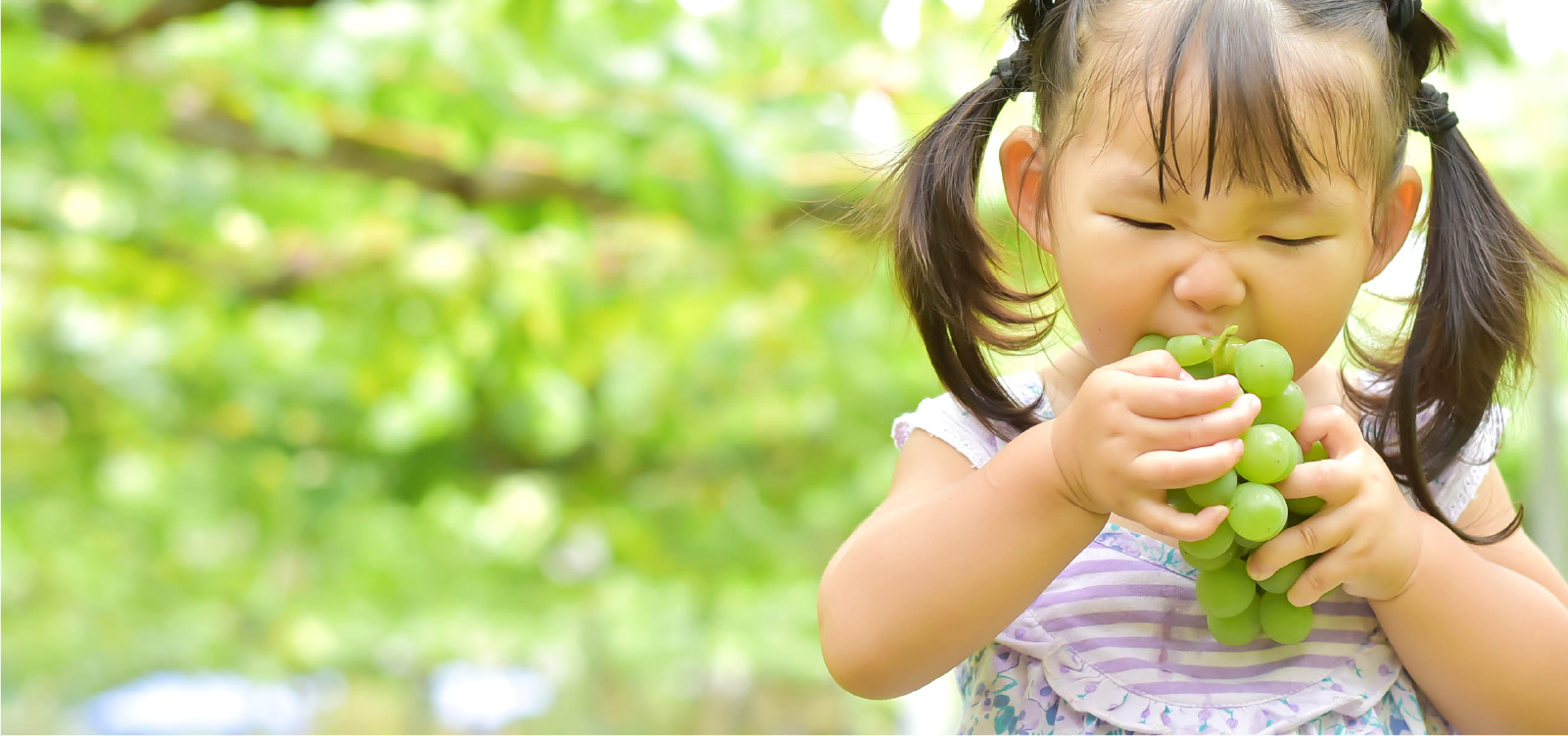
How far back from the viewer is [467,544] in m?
4.51

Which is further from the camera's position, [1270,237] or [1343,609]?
[1343,609]

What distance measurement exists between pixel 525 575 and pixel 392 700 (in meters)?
3.93

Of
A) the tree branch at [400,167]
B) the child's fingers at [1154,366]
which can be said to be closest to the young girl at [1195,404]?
the child's fingers at [1154,366]

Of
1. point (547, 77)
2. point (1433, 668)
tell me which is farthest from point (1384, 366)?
point (547, 77)

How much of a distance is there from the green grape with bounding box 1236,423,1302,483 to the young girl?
0.02m

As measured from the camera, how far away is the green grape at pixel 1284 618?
833mm

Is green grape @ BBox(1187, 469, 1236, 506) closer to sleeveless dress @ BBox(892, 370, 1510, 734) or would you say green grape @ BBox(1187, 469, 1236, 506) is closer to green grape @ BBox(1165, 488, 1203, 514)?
green grape @ BBox(1165, 488, 1203, 514)

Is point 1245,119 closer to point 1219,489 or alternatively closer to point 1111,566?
point 1219,489

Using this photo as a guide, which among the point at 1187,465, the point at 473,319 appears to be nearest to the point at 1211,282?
the point at 1187,465

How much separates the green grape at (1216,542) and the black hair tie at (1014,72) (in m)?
0.39

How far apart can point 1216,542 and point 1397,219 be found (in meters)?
0.30

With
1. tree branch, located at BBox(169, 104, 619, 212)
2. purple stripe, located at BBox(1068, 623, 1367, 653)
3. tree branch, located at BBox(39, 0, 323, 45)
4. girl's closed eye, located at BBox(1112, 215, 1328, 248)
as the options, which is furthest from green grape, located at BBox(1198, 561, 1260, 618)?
tree branch, located at BBox(169, 104, 619, 212)

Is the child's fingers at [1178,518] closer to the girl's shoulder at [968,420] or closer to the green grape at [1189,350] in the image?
the green grape at [1189,350]

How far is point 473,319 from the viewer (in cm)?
361
